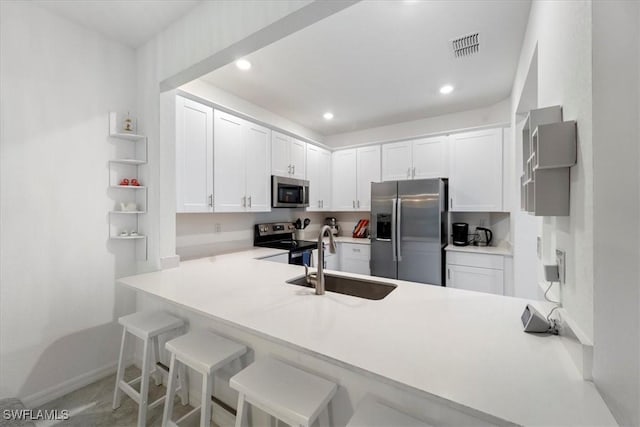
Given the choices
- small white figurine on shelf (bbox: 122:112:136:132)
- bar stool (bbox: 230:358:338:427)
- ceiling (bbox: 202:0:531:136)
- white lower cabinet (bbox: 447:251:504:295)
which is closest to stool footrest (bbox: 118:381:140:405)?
bar stool (bbox: 230:358:338:427)

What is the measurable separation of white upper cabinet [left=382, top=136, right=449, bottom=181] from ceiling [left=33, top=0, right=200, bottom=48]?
9.74 ft

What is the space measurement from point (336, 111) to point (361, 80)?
920 mm

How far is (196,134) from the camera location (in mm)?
2420

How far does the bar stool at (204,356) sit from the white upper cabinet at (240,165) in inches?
54.8

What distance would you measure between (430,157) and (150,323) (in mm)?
3642

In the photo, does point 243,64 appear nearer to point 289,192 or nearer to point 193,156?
point 193,156

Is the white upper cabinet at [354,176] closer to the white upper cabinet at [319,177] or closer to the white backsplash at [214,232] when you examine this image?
the white upper cabinet at [319,177]

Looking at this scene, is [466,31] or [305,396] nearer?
[305,396]

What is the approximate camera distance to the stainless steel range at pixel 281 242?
3244 mm

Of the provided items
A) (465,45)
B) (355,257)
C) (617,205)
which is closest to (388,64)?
(465,45)

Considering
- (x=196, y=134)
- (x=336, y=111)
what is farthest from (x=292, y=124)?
(x=196, y=134)

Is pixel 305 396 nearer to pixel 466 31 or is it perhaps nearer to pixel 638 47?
pixel 638 47

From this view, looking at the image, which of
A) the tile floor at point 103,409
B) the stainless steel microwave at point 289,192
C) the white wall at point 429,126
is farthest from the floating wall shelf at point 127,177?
the white wall at point 429,126

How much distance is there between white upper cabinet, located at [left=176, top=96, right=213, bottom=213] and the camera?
7.51 ft
